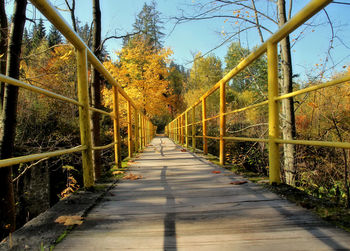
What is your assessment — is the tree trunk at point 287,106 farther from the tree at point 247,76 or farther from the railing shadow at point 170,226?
the railing shadow at point 170,226

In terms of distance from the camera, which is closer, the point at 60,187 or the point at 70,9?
the point at 70,9

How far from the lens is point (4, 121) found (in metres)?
3.91

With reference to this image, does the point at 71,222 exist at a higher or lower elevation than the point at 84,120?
lower

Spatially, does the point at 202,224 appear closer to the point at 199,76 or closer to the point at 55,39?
the point at 55,39

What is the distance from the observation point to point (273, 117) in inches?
71.5

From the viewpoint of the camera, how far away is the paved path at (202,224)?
950 millimetres

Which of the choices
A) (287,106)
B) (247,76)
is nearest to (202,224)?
(287,106)

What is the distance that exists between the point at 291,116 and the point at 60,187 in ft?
27.6

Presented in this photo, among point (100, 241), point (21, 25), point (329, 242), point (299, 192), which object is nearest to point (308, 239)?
point (329, 242)

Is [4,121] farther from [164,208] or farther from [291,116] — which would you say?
[291,116]

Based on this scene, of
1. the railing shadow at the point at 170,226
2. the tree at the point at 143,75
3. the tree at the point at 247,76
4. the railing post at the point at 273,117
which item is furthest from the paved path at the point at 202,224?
the tree at the point at 143,75

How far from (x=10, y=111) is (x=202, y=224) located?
4.29 meters

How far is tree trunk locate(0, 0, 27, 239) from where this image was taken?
12.5 ft

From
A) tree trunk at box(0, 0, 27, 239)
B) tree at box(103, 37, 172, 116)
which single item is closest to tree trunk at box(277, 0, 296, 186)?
tree trunk at box(0, 0, 27, 239)
